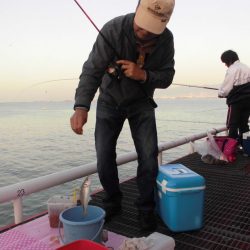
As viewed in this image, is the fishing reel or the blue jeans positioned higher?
the fishing reel

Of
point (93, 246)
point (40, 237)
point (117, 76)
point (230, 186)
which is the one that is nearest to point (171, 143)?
point (230, 186)

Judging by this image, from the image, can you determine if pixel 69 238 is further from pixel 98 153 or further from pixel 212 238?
pixel 212 238

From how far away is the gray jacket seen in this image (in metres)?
2.91

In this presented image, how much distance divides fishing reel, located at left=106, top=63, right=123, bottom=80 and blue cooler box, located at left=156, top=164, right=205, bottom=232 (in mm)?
1037

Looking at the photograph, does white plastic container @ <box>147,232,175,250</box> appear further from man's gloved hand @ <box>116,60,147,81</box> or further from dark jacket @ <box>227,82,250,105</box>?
dark jacket @ <box>227,82,250,105</box>

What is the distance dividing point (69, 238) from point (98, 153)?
942 millimetres

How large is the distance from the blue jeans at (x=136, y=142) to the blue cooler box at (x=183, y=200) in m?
0.18

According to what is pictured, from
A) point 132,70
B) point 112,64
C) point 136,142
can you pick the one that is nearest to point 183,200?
point 136,142

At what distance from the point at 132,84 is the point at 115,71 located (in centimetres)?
22

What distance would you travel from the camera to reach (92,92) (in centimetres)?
296

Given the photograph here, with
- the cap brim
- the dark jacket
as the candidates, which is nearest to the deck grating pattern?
the dark jacket

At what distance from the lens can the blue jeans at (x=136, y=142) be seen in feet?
10.2

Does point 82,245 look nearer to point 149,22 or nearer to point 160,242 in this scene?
point 160,242

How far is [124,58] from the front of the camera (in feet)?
9.71
